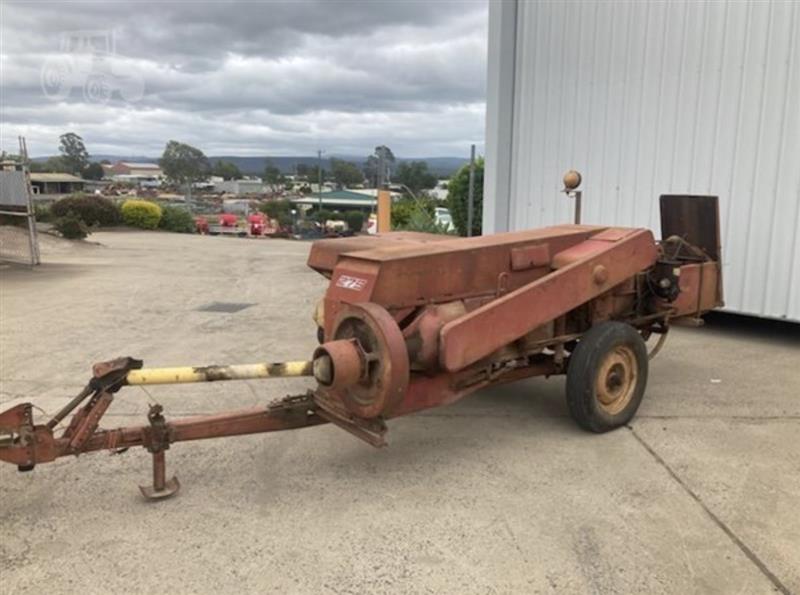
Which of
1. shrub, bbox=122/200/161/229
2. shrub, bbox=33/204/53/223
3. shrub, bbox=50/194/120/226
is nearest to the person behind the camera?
shrub, bbox=33/204/53/223

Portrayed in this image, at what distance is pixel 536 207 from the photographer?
9641 millimetres

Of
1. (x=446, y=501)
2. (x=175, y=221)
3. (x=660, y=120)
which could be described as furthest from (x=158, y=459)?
(x=175, y=221)

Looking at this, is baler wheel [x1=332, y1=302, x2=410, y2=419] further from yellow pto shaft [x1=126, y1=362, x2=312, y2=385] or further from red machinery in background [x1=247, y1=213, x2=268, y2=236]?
red machinery in background [x1=247, y1=213, x2=268, y2=236]

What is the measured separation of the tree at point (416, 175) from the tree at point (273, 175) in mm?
34002

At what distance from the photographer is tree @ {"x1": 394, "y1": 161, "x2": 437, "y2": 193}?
4747 centimetres

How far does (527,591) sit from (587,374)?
181 centimetres

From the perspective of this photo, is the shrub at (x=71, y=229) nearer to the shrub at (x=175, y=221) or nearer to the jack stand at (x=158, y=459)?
the shrub at (x=175, y=221)

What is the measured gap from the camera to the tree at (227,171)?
3284 inches

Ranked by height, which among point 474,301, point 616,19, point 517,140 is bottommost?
point 474,301

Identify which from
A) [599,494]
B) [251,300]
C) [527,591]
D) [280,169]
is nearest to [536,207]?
[251,300]

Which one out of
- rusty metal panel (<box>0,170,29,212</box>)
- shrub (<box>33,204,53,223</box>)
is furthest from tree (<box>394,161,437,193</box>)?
rusty metal panel (<box>0,170,29,212</box>)

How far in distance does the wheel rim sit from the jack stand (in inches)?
105

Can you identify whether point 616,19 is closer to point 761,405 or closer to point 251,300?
point 761,405

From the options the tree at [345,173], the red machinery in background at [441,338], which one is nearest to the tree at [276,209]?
the tree at [345,173]
